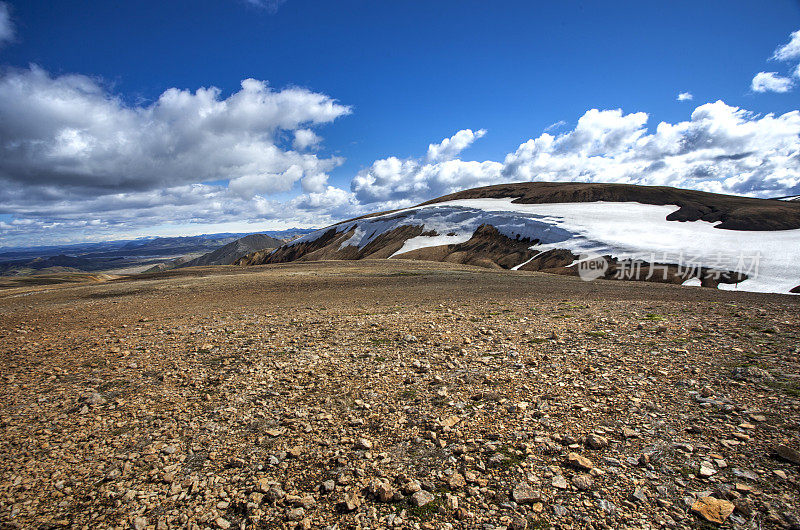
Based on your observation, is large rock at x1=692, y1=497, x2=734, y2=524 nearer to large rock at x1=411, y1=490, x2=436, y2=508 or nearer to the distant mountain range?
large rock at x1=411, y1=490, x2=436, y2=508

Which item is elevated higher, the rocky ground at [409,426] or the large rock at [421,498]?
the rocky ground at [409,426]

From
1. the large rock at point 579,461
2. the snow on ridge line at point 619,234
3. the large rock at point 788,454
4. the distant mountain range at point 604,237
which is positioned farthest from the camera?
the snow on ridge line at point 619,234

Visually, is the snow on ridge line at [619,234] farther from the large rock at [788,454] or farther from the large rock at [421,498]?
the large rock at [421,498]

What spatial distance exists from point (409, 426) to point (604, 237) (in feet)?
204

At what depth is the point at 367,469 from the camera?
4980 millimetres

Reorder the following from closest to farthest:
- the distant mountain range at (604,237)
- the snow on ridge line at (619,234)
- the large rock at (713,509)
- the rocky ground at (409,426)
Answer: the large rock at (713,509) → the rocky ground at (409,426) → the distant mountain range at (604,237) → the snow on ridge line at (619,234)

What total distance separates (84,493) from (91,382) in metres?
4.51

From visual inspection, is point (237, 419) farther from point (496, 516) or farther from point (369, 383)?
point (496, 516)

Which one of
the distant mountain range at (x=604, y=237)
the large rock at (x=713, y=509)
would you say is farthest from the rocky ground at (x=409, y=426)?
the distant mountain range at (x=604, y=237)

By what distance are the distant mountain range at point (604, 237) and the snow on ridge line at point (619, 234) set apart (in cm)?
16

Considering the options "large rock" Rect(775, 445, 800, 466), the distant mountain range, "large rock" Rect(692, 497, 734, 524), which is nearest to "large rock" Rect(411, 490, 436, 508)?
"large rock" Rect(692, 497, 734, 524)

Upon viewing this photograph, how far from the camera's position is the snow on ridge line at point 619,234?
141 feet

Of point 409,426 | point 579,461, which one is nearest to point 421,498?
point 409,426

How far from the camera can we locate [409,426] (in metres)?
6.05
